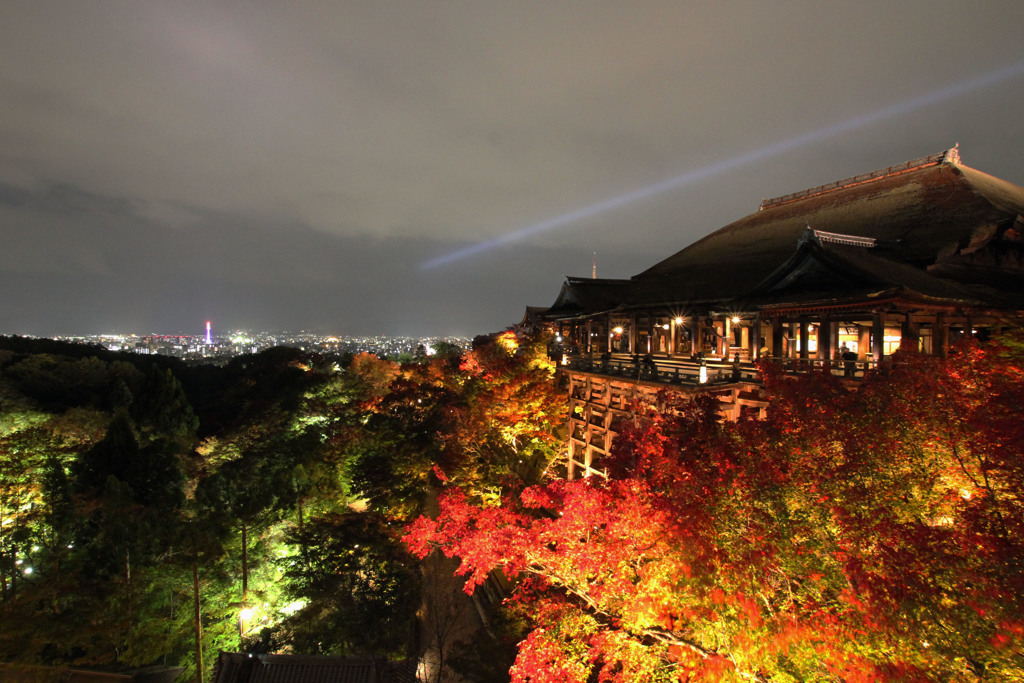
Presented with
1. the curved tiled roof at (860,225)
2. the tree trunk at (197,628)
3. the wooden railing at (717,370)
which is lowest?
the tree trunk at (197,628)

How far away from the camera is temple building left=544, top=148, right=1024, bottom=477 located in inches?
523

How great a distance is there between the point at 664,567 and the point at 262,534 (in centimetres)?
1519

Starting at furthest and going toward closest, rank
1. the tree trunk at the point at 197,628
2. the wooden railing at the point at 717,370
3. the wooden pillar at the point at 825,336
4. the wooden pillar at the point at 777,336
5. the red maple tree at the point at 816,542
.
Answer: the wooden pillar at the point at 777,336 < the wooden pillar at the point at 825,336 < the tree trunk at the point at 197,628 < the wooden railing at the point at 717,370 < the red maple tree at the point at 816,542

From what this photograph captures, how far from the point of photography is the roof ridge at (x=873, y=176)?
22875 mm

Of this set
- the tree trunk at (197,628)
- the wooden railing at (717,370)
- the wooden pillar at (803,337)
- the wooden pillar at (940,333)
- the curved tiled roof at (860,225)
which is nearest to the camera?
the wooden railing at (717,370)

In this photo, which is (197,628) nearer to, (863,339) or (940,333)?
(940,333)

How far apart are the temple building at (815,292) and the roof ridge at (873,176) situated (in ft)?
0.23

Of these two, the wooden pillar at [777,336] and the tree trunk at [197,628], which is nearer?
the tree trunk at [197,628]

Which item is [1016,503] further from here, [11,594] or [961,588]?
[11,594]

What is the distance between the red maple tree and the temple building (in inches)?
116

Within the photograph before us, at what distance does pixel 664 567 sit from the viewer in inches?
336

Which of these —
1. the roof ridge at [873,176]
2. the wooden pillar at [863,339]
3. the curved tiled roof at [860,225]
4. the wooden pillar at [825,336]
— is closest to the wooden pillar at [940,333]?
the curved tiled roof at [860,225]

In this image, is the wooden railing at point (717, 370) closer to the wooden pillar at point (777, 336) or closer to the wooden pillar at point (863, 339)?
the wooden pillar at point (777, 336)

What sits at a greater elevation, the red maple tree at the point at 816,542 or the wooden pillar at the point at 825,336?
the wooden pillar at the point at 825,336
